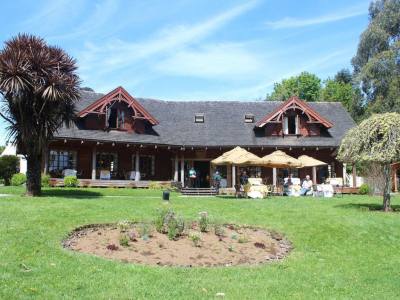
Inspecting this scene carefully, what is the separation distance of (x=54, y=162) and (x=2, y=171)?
9.55ft

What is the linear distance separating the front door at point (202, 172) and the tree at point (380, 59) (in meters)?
17.8

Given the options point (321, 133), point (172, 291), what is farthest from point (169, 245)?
point (321, 133)

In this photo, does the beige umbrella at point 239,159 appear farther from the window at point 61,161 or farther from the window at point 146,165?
the window at point 61,161

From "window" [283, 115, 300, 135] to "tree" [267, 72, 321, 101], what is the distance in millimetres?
32012

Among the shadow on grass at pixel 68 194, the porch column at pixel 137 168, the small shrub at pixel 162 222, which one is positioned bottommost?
the small shrub at pixel 162 222

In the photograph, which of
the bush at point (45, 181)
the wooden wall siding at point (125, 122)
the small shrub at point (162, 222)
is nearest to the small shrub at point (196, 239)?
the small shrub at point (162, 222)

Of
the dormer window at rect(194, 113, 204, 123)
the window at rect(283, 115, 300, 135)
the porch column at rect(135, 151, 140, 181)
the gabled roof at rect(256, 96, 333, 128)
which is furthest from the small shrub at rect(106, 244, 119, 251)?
the dormer window at rect(194, 113, 204, 123)

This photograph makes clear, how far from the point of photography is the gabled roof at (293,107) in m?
30.6

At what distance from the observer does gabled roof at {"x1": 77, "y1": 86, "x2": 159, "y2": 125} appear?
28.1 metres

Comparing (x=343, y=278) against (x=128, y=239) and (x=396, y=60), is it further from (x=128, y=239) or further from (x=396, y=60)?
(x=396, y=60)

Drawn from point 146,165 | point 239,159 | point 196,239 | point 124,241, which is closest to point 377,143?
point 239,159

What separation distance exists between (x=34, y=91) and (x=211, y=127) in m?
15.8

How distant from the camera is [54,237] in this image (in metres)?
10.6

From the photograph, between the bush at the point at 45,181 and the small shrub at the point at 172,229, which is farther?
the bush at the point at 45,181
